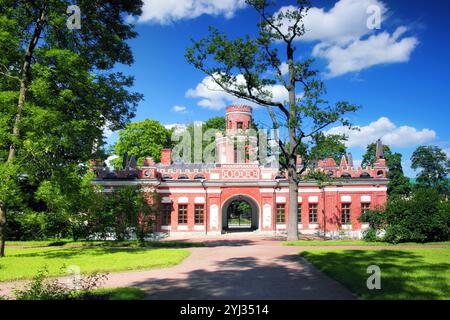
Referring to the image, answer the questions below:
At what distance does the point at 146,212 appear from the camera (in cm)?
2283

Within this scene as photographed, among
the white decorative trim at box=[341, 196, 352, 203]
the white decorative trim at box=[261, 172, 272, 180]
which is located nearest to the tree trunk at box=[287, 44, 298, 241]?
the white decorative trim at box=[261, 172, 272, 180]

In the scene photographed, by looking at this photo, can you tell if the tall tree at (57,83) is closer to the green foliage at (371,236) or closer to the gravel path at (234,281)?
the gravel path at (234,281)

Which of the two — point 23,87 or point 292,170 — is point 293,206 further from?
point 23,87

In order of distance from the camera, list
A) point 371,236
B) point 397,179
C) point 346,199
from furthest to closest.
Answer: point 397,179
point 346,199
point 371,236

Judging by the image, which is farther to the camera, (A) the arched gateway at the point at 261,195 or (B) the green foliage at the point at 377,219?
(A) the arched gateway at the point at 261,195

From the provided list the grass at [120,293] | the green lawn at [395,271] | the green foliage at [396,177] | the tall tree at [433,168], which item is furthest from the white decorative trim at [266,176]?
the tall tree at [433,168]

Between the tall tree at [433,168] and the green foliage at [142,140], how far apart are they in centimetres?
4379

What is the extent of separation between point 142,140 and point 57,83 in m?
34.4

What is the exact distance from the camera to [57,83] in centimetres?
1616

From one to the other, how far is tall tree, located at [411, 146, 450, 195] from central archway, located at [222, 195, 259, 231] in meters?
30.2

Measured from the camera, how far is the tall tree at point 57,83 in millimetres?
14078

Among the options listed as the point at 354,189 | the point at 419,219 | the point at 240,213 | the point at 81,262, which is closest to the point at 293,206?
the point at 419,219
